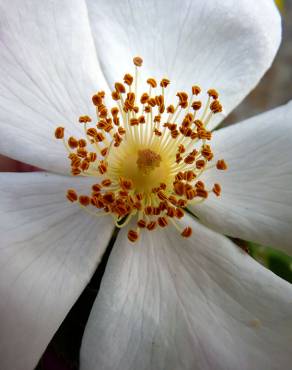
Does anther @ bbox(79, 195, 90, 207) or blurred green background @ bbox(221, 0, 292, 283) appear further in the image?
blurred green background @ bbox(221, 0, 292, 283)

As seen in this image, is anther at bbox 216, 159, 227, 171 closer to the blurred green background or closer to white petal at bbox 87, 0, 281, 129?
white petal at bbox 87, 0, 281, 129

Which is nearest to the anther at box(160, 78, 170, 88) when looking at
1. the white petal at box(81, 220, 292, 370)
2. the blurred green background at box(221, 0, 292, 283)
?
the white petal at box(81, 220, 292, 370)

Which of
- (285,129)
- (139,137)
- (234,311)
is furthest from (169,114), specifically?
(234,311)

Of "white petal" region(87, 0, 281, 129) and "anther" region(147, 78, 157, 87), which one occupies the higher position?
"white petal" region(87, 0, 281, 129)

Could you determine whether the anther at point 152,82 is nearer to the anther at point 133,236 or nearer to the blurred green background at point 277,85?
the anther at point 133,236

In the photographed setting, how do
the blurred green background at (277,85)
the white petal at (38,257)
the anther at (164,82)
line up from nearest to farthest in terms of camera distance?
1. the white petal at (38,257)
2. the anther at (164,82)
3. the blurred green background at (277,85)

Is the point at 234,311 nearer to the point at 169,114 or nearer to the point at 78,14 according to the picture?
the point at 169,114

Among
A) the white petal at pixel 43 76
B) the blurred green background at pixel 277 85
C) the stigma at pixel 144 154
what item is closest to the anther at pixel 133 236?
the stigma at pixel 144 154

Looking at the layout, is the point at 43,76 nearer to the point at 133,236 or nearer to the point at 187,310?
the point at 133,236
